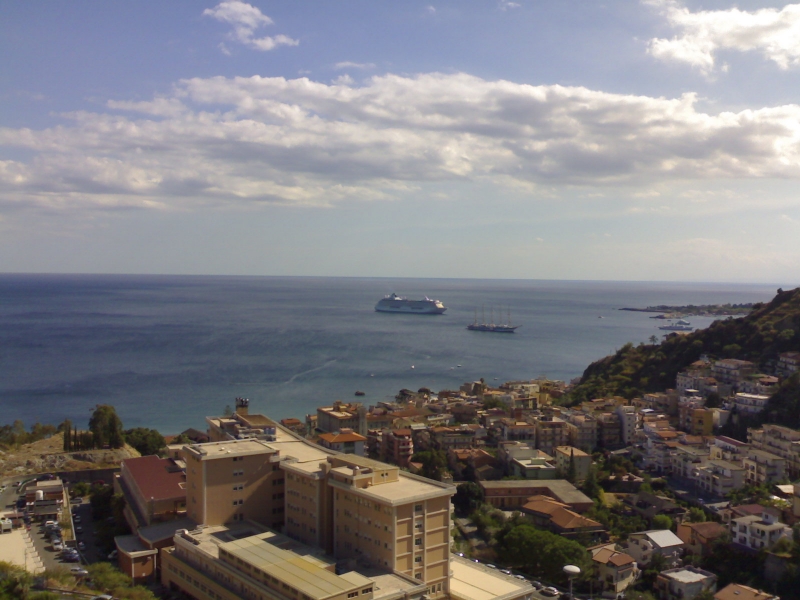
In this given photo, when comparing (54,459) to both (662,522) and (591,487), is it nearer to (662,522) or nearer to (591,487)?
(591,487)

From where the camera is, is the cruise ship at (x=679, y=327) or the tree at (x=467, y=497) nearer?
the tree at (x=467, y=497)

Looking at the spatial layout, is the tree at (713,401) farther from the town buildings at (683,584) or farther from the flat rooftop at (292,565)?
the flat rooftop at (292,565)

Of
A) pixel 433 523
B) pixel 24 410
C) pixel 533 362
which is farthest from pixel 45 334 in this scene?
pixel 433 523

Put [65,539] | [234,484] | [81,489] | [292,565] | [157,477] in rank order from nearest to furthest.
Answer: [292,565] → [234,484] → [65,539] → [157,477] → [81,489]

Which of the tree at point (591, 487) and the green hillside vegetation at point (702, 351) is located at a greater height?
the green hillside vegetation at point (702, 351)

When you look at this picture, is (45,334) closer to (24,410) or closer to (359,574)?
(24,410)

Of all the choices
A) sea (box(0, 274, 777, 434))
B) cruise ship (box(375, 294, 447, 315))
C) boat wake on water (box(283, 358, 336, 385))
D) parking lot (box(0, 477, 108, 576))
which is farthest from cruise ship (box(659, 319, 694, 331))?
parking lot (box(0, 477, 108, 576))

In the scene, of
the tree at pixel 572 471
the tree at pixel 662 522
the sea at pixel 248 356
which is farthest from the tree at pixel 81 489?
the tree at pixel 662 522

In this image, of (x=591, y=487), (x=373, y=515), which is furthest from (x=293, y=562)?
(x=591, y=487)
